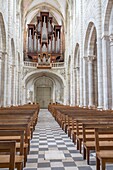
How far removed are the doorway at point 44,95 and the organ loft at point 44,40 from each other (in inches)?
269

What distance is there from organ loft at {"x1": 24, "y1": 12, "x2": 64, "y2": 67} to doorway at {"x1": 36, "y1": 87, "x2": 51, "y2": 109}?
22.4 ft

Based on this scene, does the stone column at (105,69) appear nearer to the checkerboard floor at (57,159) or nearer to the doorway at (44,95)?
the checkerboard floor at (57,159)

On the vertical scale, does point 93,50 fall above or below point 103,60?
above

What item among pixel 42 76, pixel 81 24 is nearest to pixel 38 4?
pixel 42 76

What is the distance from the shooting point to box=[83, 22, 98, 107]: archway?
17.5 meters

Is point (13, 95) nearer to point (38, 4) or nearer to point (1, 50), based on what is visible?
point (1, 50)

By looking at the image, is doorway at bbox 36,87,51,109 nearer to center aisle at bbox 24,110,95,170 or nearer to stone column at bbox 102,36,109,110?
stone column at bbox 102,36,109,110

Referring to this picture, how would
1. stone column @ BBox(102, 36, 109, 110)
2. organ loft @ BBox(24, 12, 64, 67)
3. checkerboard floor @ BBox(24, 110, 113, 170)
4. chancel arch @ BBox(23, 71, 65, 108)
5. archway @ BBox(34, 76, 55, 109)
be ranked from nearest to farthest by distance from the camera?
1. checkerboard floor @ BBox(24, 110, 113, 170)
2. stone column @ BBox(102, 36, 109, 110)
3. organ loft @ BBox(24, 12, 64, 67)
4. chancel arch @ BBox(23, 71, 65, 108)
5. archway @ BBox(34, 76, 55, 109)

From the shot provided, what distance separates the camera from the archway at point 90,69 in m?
17.5

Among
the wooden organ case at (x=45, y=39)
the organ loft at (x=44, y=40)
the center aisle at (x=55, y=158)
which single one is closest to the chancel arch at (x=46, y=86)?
the organ loft at (x=44, y=40)

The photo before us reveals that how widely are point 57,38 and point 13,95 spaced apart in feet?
50.3

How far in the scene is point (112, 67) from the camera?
40.4 feet

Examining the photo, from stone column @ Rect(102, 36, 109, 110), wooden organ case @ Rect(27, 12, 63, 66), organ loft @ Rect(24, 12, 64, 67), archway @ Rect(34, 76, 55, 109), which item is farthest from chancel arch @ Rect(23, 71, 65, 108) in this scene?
stone column @ Rect(102, 36, 109, 110)

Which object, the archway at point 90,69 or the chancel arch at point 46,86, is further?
the chancel arch at point 46,86
